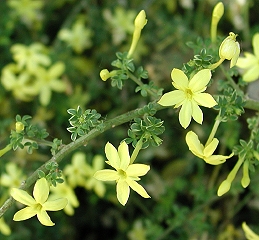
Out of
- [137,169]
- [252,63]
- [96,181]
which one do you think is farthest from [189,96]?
[96,181]

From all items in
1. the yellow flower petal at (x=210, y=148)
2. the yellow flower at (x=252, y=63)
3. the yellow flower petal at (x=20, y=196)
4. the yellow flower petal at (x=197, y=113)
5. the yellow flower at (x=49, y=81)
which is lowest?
the yellow flower at (x=49, y=81)

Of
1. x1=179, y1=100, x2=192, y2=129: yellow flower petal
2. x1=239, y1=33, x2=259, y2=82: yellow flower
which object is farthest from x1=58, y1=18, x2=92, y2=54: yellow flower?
x1=179, y1=100, x2=192, y2=129: yellow flower petal

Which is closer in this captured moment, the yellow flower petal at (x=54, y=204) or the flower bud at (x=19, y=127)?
the yellow flower petal at (x=54, y=204)

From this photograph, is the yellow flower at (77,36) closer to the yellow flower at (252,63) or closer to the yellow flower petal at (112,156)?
the yellow flower at (252,63)

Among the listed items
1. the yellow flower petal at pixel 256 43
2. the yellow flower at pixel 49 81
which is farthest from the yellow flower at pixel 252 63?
the yellow flower at pixel 49 81

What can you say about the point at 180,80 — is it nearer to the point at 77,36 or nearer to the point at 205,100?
the point at 205,100

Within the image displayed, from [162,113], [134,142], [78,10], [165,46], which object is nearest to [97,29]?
[78,10]

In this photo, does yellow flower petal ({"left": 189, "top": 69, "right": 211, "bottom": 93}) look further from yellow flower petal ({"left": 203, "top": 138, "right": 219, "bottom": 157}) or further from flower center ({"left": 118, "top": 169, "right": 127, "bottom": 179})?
flower center ({"left": 118, "top": 169, "right": 127, "bottom": 179})

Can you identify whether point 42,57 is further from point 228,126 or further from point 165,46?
point 228,126
